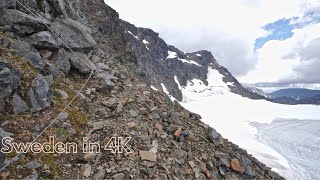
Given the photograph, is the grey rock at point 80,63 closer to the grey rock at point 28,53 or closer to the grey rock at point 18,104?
the grey rock at point 28,53

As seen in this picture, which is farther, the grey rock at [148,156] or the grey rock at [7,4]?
the grey rock at [7,4]

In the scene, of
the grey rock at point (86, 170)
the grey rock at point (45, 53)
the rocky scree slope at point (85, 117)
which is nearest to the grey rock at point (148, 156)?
the rocky scree slope at point (85, 117)

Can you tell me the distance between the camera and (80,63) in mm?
14680

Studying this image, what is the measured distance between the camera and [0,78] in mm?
10016

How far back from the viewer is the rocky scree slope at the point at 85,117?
9352 mm

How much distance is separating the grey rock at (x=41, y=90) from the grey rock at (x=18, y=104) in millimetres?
581

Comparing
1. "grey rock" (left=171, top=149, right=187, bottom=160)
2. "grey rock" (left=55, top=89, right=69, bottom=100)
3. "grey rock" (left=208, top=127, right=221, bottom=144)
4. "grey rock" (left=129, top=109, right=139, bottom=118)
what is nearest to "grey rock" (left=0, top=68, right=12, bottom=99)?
"grey rock" (left=55, top=89, right=69, bottom=100)

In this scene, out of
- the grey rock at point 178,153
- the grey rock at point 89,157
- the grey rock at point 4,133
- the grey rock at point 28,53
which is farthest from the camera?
the grey rock at point 28,53

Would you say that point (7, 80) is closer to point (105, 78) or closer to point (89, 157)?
point (89, 157)

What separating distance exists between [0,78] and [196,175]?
23.8ft

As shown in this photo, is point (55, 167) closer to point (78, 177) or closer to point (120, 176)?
point (78, 177)

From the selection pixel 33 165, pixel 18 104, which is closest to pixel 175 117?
pixel 18 104

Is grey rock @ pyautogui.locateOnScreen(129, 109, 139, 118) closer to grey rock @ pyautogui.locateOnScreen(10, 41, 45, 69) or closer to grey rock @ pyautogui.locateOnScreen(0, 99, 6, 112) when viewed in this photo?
grey rock @ pyautogui.locateOnScreen(10, 41, 45, 69)

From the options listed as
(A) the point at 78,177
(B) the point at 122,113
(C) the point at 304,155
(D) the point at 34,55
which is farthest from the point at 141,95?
(C) the point at 304,155
